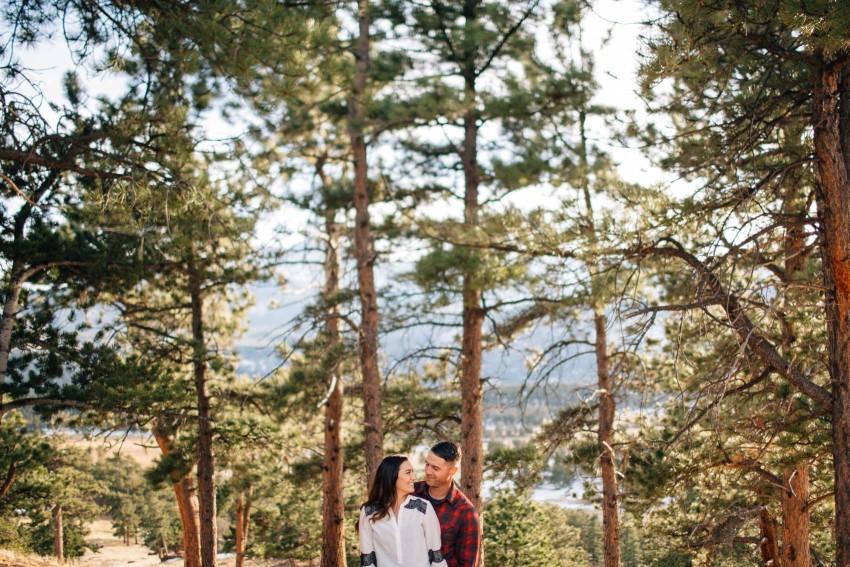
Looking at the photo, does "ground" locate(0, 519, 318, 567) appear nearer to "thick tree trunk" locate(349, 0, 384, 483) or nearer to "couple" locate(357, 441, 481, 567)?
"thick tree trunk" locate(349, 0, 384, 483)

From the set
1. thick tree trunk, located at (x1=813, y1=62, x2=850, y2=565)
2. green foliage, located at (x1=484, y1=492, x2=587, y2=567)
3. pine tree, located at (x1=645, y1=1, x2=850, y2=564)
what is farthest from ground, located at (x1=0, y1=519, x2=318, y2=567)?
thick tree trunk, located at (x1=813, y1=62, x2=850, y2=565)

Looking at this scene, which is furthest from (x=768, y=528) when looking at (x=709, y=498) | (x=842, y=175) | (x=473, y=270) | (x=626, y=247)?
(x=842, y=175)

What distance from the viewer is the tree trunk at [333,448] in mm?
11578

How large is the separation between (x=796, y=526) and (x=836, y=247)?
507cm

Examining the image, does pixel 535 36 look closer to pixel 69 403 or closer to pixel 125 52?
pixel 125 52

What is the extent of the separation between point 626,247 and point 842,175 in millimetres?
1875

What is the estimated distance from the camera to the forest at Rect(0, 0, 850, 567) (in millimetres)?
5332

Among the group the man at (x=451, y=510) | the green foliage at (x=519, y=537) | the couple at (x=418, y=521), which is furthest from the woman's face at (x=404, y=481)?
the green foliage at (x=519, y=537)

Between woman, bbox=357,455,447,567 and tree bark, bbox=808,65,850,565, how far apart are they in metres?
3.14

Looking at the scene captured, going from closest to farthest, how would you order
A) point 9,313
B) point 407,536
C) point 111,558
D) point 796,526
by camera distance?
point 407,536 → point 9,313 → point 796,526 → point 111,558

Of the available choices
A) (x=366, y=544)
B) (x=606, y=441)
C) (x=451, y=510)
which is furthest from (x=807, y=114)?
(x=606, y=441)

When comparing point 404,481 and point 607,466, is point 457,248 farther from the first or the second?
point 404,481

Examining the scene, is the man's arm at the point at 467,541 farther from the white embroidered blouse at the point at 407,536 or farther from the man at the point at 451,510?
the white embroidered blouse at the point at 407,536

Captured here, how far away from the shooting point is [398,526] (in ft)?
10.2
